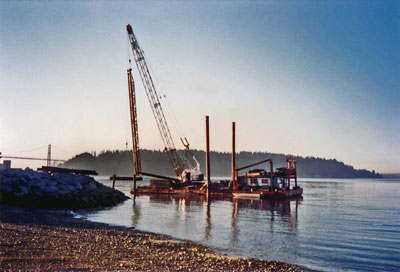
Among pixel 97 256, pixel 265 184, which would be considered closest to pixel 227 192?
pixel 265 184

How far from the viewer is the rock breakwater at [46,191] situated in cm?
3446

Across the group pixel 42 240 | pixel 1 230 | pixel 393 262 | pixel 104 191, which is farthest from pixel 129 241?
pixel 104 191

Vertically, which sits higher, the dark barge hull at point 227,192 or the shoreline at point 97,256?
the shoreline at point 97,256

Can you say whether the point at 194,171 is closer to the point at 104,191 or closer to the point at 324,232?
the point at 104,191

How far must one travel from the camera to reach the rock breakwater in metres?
34.5

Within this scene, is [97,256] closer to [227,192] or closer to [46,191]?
[46,191]

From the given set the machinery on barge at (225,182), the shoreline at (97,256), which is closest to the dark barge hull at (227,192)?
the machinery on barge at (225,182)

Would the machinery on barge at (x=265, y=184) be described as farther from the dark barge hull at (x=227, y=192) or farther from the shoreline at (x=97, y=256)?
the shoreline at (x=97, y=256)

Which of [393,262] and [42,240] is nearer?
[42,240]

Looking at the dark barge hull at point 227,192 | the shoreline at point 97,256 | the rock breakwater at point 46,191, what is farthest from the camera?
the dark barge hull at point 227,192

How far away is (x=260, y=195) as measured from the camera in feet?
196

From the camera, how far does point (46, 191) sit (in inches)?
1444

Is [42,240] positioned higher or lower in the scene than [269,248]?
higher

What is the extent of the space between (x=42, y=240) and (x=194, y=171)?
68801 millimetres
